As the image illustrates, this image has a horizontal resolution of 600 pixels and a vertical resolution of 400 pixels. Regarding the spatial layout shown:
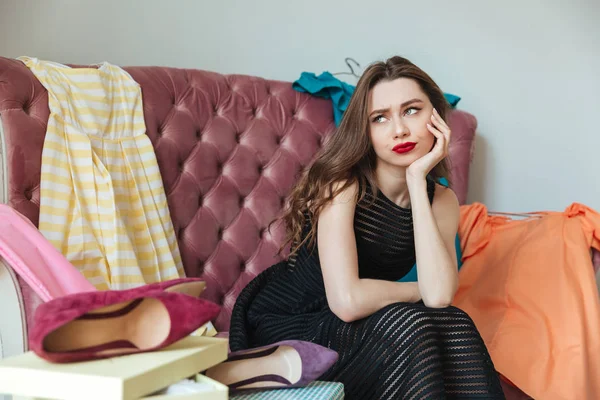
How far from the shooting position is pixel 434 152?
1.57m

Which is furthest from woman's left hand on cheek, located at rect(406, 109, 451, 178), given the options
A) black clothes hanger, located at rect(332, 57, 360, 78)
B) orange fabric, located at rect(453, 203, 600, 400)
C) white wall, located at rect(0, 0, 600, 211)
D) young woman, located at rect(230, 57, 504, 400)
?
white wall, located at rect(0, 0, 600, 211)

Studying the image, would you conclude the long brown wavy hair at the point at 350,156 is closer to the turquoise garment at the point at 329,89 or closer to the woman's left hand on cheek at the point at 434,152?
the woman's left hand on cheek at the point at 434,152

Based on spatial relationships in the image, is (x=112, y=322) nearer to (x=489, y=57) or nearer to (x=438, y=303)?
(x=438, y=303)

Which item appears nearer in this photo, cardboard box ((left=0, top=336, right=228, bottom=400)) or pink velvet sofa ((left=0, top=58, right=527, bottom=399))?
cardboard box ((left=0, top=336, right=228, bottom=400))

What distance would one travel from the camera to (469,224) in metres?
2.14

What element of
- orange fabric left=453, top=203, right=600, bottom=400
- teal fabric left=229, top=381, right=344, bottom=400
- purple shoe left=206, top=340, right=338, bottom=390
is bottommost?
orange fabric left=453, top=203, right=600, bottom=400

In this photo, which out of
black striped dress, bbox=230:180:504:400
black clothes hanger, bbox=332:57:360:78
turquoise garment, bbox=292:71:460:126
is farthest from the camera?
black clothes hanger, bbox=332:57:360:78

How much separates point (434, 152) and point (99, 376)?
106 centimetres

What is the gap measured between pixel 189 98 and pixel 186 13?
61cm

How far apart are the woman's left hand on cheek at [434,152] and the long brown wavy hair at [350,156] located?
10 centimetres

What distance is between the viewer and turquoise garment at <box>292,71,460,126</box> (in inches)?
86.0

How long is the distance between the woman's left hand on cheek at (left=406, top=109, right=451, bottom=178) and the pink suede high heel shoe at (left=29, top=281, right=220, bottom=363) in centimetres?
82

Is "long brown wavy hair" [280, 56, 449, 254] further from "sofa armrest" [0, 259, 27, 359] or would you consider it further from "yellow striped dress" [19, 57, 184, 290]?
"sofa armrest" [0, 259, 27, 359]

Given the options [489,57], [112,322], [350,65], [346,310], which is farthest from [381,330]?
[489,57]
